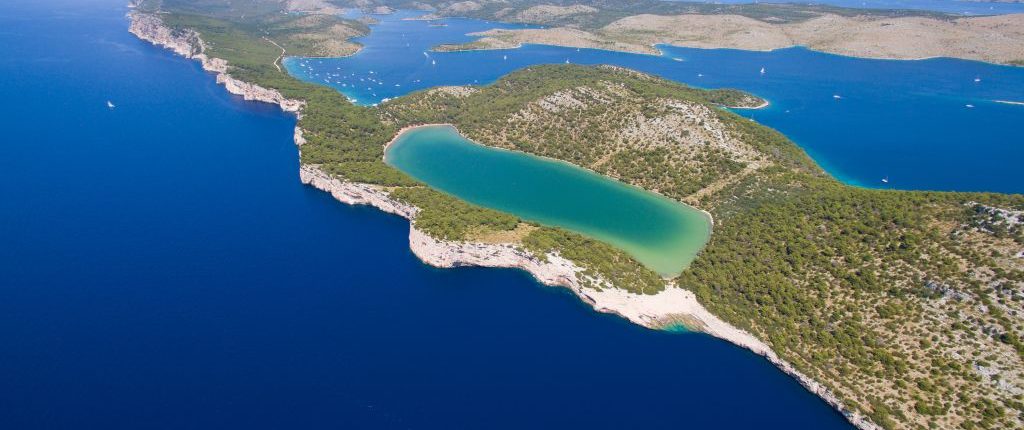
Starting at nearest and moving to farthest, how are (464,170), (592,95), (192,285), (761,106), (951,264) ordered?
(951,264) → (192,285) → (464,170) → (592,95) → (761,106)

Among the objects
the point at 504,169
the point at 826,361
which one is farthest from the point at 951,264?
the point at 504,169

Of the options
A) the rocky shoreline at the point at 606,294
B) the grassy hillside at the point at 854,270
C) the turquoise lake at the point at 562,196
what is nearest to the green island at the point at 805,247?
the grassy hillside at the point at 854,270

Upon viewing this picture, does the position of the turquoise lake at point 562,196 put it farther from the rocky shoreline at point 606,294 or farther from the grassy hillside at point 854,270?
the rocky shoreline at point 606,294

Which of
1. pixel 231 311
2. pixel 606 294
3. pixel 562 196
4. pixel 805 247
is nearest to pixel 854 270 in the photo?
pixel 805 247

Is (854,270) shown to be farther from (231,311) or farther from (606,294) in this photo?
(231,311)

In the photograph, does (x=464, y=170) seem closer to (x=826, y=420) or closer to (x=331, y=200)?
(x=331, y=200)

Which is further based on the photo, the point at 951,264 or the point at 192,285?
the point at 192,285

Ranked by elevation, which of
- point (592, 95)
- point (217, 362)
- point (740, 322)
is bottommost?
point (217, 362)
